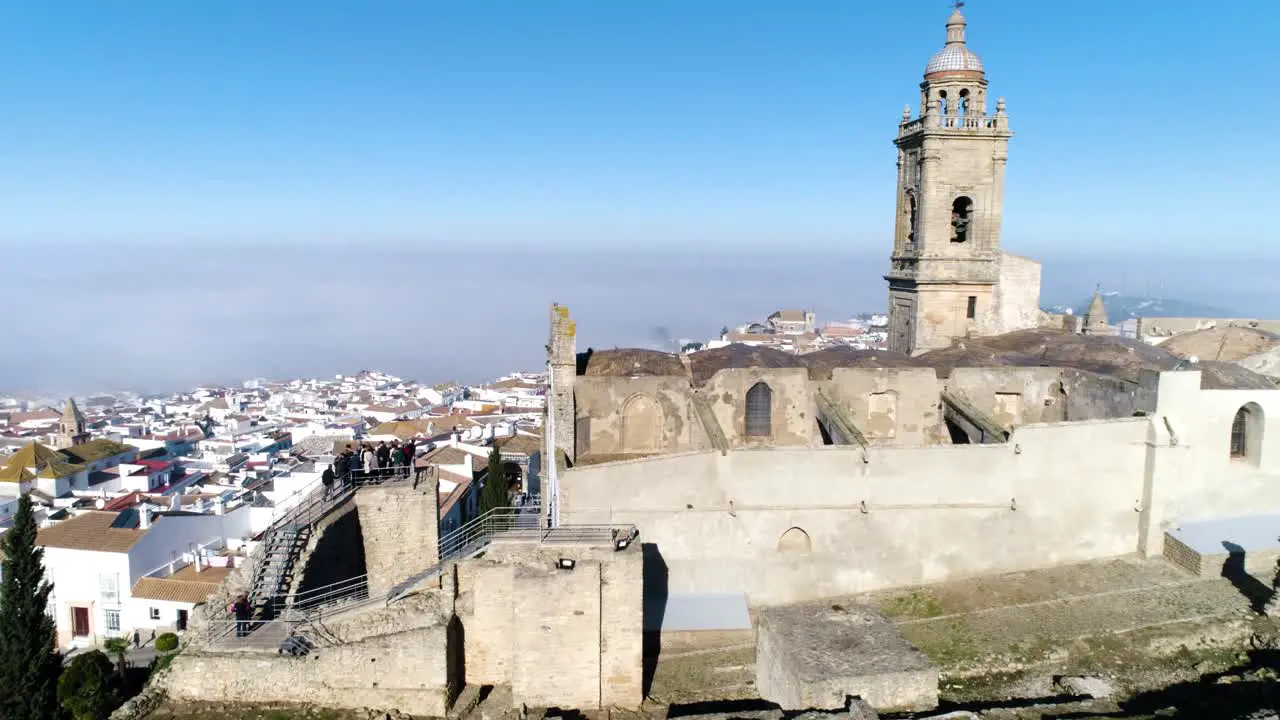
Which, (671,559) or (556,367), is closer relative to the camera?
(671,559)

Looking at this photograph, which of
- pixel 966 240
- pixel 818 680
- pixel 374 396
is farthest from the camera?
pixel 374 396

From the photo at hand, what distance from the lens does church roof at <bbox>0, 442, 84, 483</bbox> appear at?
45906 millimetres

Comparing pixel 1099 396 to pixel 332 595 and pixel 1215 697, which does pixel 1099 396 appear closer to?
pixel 1215 697

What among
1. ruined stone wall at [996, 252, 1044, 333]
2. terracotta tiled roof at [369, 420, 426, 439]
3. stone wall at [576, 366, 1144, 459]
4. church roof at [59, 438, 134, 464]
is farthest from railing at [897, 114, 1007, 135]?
church roof at [59, 438, 134, 464]

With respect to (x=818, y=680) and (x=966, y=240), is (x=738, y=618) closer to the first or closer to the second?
(x=818, y=680)

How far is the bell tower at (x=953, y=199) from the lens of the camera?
80.9 ft

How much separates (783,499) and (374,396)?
85.5 meters

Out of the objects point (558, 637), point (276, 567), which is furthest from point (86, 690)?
point (558, 637)

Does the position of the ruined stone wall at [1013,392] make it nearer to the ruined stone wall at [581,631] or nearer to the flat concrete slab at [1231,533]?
the flat concrete slab at [1231,533]

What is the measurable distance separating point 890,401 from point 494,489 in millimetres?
15425

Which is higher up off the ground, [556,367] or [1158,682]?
[556,367]

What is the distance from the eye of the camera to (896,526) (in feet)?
51.2

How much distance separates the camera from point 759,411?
20.2 m

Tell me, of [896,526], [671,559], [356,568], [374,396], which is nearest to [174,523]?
[356,568]
